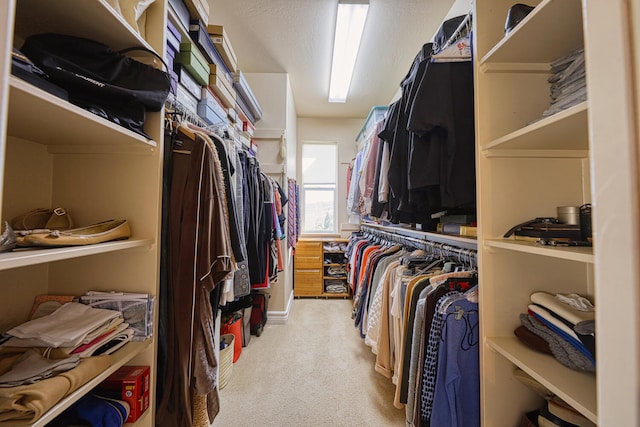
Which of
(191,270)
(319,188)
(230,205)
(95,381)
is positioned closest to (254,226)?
(230,205)

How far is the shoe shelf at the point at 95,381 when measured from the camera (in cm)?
55

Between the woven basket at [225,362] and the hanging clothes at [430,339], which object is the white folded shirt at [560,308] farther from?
the woven basket at [225,362]

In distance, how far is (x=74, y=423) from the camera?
0.75 metres

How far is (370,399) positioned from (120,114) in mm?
2007

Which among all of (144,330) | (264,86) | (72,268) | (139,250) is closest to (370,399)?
(144,330)

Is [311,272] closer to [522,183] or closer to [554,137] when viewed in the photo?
[522,183]

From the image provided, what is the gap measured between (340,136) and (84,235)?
12.7 ft

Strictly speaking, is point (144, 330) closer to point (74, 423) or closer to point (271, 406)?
point (74, 423)

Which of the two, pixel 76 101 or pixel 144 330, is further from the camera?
pixel 144 330

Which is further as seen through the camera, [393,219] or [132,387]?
[393,219]

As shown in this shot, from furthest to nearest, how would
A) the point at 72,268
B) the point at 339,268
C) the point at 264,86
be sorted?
the point at 339,268
the point at 264,86
the point at 72,268

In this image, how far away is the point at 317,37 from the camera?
2283 mm

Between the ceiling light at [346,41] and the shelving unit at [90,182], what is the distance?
1.50m

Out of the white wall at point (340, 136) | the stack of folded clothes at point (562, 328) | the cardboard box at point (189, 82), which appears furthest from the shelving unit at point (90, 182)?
the white wall at point (340, 136)
